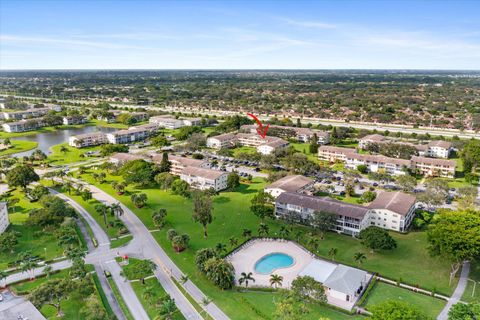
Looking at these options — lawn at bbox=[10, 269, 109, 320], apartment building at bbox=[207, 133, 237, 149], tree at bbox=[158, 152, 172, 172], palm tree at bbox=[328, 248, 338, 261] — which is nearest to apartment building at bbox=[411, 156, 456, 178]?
palm tree at bbox=[328, 248, 338, 261]

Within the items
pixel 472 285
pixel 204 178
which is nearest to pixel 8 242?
pixel 204 178

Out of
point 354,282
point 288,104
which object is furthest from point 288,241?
point 288,104

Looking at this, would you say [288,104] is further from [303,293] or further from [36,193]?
[303,293]

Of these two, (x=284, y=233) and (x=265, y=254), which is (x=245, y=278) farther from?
(x=284, y=233)

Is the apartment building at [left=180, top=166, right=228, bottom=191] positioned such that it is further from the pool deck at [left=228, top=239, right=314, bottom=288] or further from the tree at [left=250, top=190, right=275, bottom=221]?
the pool deck at [left=228, top=239, right=314, bottom=288]

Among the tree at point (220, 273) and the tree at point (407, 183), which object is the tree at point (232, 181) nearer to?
the tree at point (220, 273)
